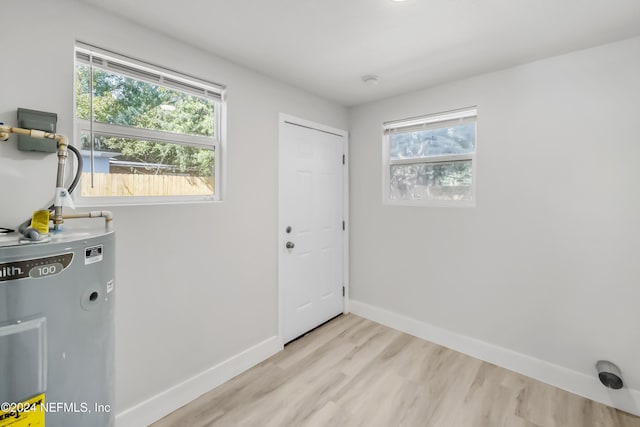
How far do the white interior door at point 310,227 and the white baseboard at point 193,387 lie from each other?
0.31 metres

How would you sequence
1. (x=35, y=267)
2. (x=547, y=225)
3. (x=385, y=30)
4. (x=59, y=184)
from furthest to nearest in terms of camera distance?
1. (x=547, y=225)
2. (x=385, y=30)
3. (x=59, y=184)
4. (x=35, y=267)

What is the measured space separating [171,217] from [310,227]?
1.38m

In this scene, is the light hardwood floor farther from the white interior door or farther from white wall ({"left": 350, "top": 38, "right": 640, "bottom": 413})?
the white interior door

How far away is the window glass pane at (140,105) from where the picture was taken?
1.57 meters

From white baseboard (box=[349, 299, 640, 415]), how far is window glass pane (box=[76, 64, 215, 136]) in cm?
253

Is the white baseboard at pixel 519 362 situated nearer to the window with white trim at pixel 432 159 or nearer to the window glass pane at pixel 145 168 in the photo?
the window with white trim at pixel 432 159

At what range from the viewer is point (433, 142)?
272 cm

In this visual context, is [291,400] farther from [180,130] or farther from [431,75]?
[431,75]

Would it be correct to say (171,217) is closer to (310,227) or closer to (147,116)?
(147,116)

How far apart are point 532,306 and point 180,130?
2.95m

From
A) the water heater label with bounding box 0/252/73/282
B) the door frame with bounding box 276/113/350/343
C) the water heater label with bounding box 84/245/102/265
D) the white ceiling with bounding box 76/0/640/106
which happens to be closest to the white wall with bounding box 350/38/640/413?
the white ceiling with bounding box 76/0/640/106

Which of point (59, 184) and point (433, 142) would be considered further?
point (433, 142)


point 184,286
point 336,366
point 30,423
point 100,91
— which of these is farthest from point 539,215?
point 100,91

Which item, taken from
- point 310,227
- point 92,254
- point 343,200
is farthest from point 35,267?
point 343,200
